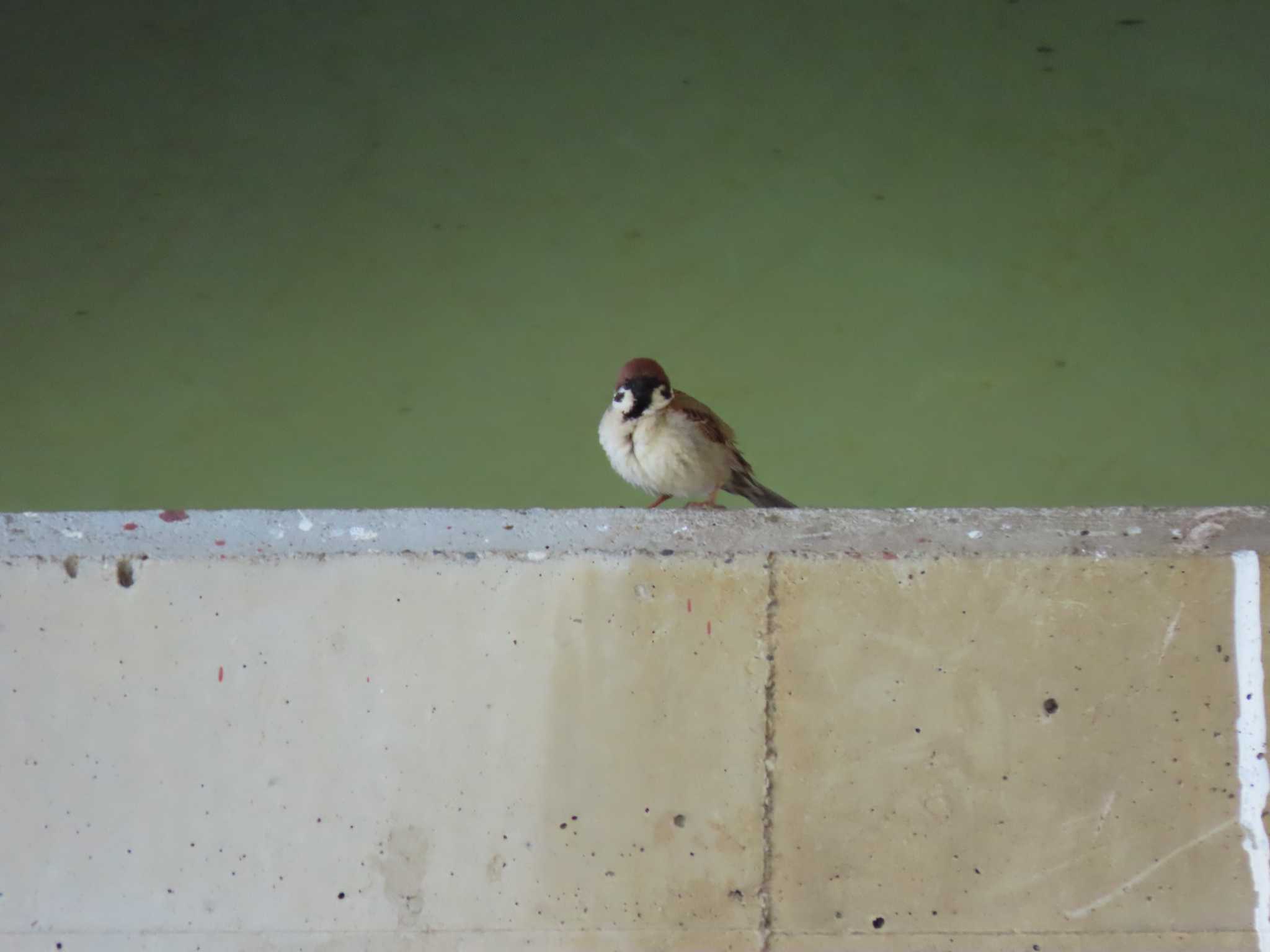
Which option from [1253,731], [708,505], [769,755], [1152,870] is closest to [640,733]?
[769,755]

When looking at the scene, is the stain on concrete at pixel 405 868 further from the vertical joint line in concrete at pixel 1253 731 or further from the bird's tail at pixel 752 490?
the vertical joint line in concrete at pixel 1253 731

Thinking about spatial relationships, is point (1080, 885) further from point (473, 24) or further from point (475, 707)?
point (473, 24)

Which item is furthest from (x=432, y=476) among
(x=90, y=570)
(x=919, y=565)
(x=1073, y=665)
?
(x=1073, y=665)

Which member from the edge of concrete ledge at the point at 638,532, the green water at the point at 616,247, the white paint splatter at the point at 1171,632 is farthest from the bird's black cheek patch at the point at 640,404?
the white paint splatter at the point at 1171,632

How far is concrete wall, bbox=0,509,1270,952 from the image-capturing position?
2002 mm

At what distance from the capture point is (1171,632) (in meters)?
2.04

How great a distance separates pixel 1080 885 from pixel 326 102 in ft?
8.93

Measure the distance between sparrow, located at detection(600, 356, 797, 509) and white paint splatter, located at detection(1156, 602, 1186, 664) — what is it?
89 centimetres

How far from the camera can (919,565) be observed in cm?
207

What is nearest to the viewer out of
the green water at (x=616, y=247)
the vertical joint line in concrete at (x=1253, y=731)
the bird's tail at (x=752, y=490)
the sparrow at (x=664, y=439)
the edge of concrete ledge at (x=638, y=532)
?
the vertical joint line in concrete at (x=1253, y=731)

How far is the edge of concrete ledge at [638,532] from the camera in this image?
2.07 metres

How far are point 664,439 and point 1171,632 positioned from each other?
3.35ft

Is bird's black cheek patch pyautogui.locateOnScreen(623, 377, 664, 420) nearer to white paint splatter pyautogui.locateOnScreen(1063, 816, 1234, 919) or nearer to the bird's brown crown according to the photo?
the bird's brown crown

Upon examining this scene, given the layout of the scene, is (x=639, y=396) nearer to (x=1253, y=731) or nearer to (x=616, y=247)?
(x=616, y=247)
